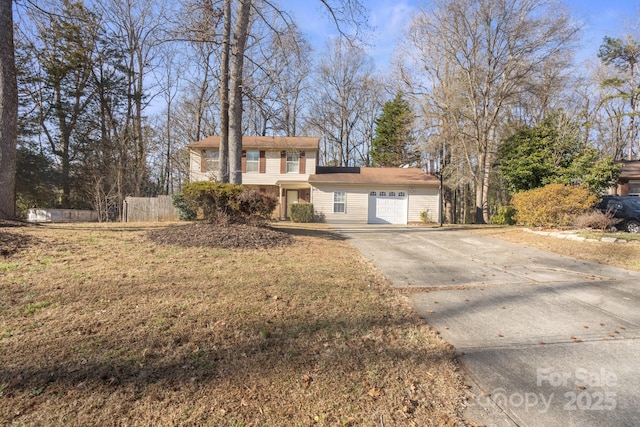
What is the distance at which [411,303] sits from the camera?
13.6 feet

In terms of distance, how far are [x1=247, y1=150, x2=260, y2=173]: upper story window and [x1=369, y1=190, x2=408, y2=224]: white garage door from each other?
25.1 feet

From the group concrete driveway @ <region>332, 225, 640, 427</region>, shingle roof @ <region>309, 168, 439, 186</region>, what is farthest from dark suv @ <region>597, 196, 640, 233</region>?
shingle roof @ <region>309, 168, 439, 186</region>

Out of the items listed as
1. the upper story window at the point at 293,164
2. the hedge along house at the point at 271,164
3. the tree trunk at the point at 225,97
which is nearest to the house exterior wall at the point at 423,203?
the hedge along house at the point at 271,164

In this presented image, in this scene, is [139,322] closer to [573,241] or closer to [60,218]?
[573,241]

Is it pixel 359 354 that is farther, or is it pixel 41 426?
pixel 359 354

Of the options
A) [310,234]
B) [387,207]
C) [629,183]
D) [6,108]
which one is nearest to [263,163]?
[387,207]

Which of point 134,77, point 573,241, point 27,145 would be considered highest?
point 134,77

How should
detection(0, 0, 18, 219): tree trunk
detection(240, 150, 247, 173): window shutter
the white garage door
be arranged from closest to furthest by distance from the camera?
detection(0, 0, 18, 219): tree trunk
the white garage door
detection(240, 150, 247, 173): window shutter

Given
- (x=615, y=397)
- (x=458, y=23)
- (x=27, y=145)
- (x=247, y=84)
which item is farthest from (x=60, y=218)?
(x=458, y=23)

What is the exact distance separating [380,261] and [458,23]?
59.0 ft

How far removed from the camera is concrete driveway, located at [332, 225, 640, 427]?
2141mm

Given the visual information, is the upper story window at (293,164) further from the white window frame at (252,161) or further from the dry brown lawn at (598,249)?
the dry brown lawn at (598,249)

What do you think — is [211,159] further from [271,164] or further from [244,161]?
[271,164]

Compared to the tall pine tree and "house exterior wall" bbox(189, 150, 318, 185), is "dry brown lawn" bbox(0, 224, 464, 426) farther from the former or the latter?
the tall pine tree
